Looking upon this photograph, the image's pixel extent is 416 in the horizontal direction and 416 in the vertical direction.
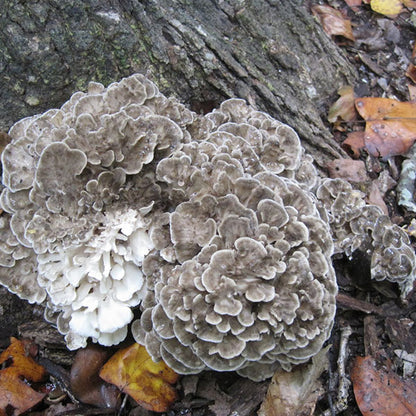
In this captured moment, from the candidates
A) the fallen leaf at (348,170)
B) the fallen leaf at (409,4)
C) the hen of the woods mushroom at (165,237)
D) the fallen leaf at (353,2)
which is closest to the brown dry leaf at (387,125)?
the fallen leaf at (348,170)

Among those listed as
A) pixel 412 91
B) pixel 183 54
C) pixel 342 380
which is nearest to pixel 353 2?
pixel 412 91

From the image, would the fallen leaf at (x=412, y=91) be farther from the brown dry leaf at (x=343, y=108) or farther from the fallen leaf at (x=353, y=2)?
the fallen leaf at (x=353, y=2)

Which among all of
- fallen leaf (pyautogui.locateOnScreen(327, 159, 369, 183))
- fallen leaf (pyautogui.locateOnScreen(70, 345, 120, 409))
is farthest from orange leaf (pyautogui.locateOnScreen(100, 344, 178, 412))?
fallen leaf (pyautogui.locateOnScreen(327, 159, 369, 183))

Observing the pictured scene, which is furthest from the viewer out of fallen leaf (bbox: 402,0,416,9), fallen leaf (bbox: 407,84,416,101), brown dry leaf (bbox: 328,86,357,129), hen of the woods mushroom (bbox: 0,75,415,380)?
fallen leaf (bbox: 402,0,416,9)

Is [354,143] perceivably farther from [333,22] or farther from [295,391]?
[295,391]

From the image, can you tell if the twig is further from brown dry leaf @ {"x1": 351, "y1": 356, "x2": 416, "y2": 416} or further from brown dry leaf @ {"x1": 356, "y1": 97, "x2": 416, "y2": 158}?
brown dry leaf @ {"x1": 356, "y1": 97, "x2": 416, "y2": 158}

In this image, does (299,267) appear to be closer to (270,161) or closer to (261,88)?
(270,161)
